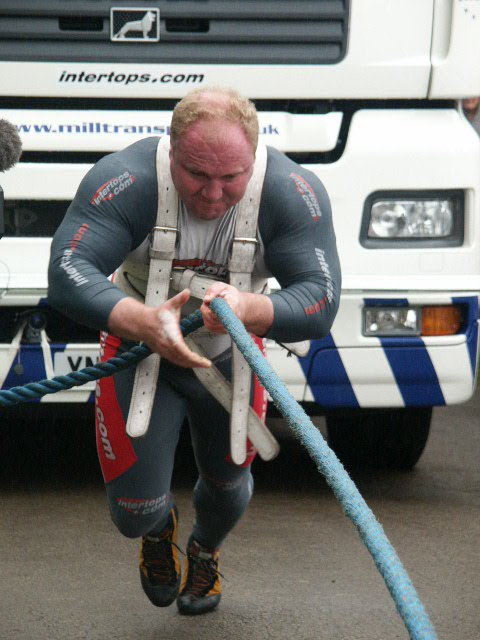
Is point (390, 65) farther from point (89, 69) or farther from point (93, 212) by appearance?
point (93, 212)

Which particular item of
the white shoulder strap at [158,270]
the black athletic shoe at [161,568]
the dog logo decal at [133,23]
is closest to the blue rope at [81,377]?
the white shoulder strap at [158,270]

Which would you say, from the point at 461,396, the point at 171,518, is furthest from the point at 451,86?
the point at 171,518

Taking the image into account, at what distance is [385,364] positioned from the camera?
5.40m

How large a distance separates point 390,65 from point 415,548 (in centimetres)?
189

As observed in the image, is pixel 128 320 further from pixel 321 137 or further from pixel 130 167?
pixel 321 137

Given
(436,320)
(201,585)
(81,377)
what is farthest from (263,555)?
(81,377)

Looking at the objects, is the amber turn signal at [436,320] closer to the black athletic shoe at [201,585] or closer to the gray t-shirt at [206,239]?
the black athletic shoe at [201,585]

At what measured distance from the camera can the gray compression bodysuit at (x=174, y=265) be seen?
3711mm

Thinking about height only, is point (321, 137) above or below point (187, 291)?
below

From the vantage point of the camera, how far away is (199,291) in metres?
3.95

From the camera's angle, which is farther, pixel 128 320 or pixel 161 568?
pixel 161 568

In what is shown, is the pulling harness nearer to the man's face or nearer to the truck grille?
the man's face

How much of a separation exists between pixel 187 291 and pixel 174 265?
0.79 meters

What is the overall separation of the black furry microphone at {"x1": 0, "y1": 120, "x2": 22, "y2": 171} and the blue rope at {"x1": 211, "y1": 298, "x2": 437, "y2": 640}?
0.78m
